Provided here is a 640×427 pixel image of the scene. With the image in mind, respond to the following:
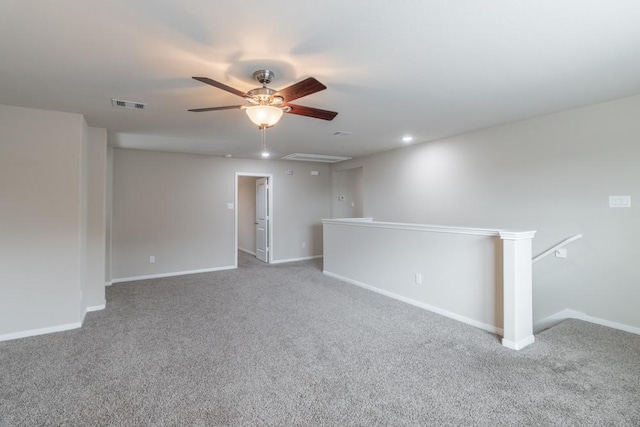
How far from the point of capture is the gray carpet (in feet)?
6.31

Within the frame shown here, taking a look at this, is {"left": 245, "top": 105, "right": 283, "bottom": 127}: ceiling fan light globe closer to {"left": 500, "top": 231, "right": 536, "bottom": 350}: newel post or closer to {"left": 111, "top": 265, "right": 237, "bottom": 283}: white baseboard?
{"left": 500, "top": 231, "right": 536, "bottom": 350}: newel post

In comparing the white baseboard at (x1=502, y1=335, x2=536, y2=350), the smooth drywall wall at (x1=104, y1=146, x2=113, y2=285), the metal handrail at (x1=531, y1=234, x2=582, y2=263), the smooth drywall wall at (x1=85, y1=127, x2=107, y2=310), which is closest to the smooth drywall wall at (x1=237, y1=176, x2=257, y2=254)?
the smooth drywall wall at (x1=104, y1=146, x2=113, y2=285)

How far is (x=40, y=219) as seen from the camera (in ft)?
10.7

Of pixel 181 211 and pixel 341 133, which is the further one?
pixel 181 211

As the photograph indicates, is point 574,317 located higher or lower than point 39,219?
lower

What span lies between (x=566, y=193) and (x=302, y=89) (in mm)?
3316

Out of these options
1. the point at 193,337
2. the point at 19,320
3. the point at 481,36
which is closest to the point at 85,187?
the point at 19,320

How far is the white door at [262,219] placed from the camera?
7047 millimetres

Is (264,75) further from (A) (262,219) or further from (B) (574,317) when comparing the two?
(A) (262,219)

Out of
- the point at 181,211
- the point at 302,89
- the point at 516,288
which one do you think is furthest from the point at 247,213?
the point at 516,288

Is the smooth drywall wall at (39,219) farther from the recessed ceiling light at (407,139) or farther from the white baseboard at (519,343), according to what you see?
the white baseboard at (519,343)

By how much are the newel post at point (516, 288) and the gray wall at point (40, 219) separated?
447cm

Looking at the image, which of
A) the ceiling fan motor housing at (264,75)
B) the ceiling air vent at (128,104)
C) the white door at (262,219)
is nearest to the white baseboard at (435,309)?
the white door at (262,219)

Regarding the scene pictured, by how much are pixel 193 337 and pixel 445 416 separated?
235 centimetres
